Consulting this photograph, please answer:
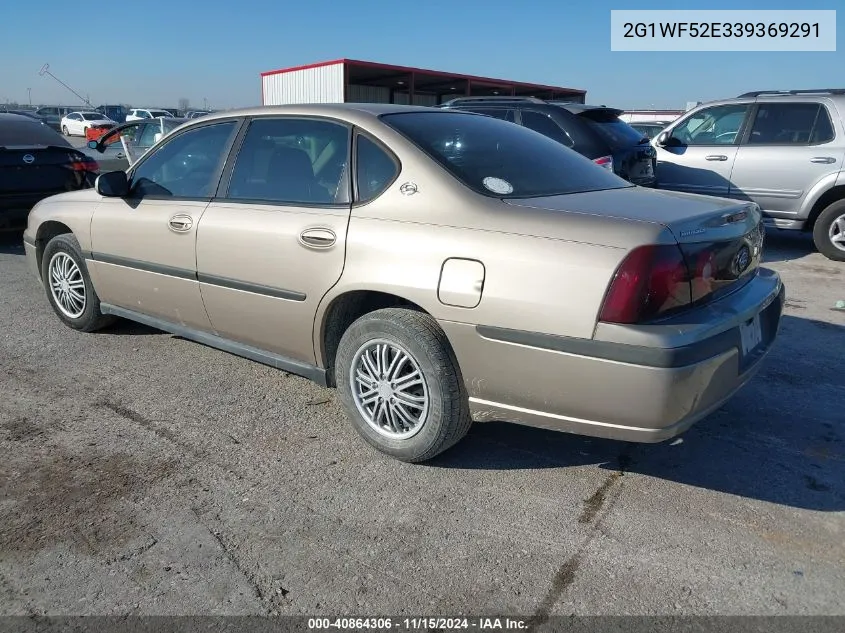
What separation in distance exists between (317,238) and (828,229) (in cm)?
668

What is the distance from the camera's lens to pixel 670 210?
2852mm

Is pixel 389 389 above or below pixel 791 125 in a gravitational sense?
below

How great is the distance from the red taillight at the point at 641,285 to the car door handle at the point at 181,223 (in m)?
2.41

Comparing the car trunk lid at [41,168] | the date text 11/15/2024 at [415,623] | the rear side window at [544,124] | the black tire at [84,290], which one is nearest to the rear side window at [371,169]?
the date text 11/15/2024 at [415,623]

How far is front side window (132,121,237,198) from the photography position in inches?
156

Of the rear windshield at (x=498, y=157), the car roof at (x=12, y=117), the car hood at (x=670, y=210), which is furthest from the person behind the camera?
the car roof at (x=12, y=117)

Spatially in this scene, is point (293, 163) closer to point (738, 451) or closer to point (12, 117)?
point (738, 451)

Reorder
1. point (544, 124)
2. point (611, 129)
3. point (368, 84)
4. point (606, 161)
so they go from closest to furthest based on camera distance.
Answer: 1. point (606, 161)
2. point (611, 129)
3. point (544, 124)
4. point (368, 84)

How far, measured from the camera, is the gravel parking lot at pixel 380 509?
2.33 meters

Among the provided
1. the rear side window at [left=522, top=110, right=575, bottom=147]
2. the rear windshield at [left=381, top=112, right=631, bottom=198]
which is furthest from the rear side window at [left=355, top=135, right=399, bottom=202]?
the rear side window at [left=522, top=110, right=575, bottom=147]

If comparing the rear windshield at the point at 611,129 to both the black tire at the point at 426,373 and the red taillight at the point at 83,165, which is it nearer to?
the black tire at the point at 426,373

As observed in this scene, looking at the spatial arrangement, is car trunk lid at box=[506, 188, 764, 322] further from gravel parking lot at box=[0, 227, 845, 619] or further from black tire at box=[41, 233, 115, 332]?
black tire at box=[41, 233, 115, 332]

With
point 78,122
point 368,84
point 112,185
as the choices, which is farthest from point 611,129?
point 78,122

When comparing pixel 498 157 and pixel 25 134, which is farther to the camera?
pixel 25 134
